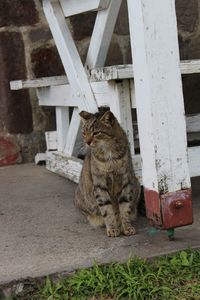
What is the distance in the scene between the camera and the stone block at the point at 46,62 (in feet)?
15.3

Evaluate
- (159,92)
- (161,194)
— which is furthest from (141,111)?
(161,194)

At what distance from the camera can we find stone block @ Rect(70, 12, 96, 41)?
4.73 m

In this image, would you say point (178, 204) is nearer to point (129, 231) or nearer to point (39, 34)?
point (129, 231)

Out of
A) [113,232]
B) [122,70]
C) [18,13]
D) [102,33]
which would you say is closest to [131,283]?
[113,232]

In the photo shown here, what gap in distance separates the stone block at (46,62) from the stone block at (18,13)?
0.25 metres

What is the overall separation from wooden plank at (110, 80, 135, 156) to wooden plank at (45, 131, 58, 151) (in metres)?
1.33

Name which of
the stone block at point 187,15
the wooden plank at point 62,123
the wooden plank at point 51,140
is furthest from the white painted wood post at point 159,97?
the stone block at point 187,15

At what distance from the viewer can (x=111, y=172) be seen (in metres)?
3.01

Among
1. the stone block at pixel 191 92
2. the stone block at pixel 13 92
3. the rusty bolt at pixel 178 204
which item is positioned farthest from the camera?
the stone block at pixel 191 92

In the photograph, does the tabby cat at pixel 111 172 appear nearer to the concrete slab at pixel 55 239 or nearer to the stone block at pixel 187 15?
the concrete slab at pixel 55 239

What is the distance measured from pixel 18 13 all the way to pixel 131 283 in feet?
9.74

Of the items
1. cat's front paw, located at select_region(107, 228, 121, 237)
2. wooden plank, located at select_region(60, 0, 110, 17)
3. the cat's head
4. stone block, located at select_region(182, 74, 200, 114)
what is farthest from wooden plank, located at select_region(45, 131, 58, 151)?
cat's front paw, located at select_region(107, 228, 121, 237)

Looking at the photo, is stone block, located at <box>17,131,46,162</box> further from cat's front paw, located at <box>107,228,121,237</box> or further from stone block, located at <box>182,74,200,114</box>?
cat's front paw, located at <box>107,228,121,237</box>

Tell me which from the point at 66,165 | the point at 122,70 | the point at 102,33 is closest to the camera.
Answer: the point at 122,70
